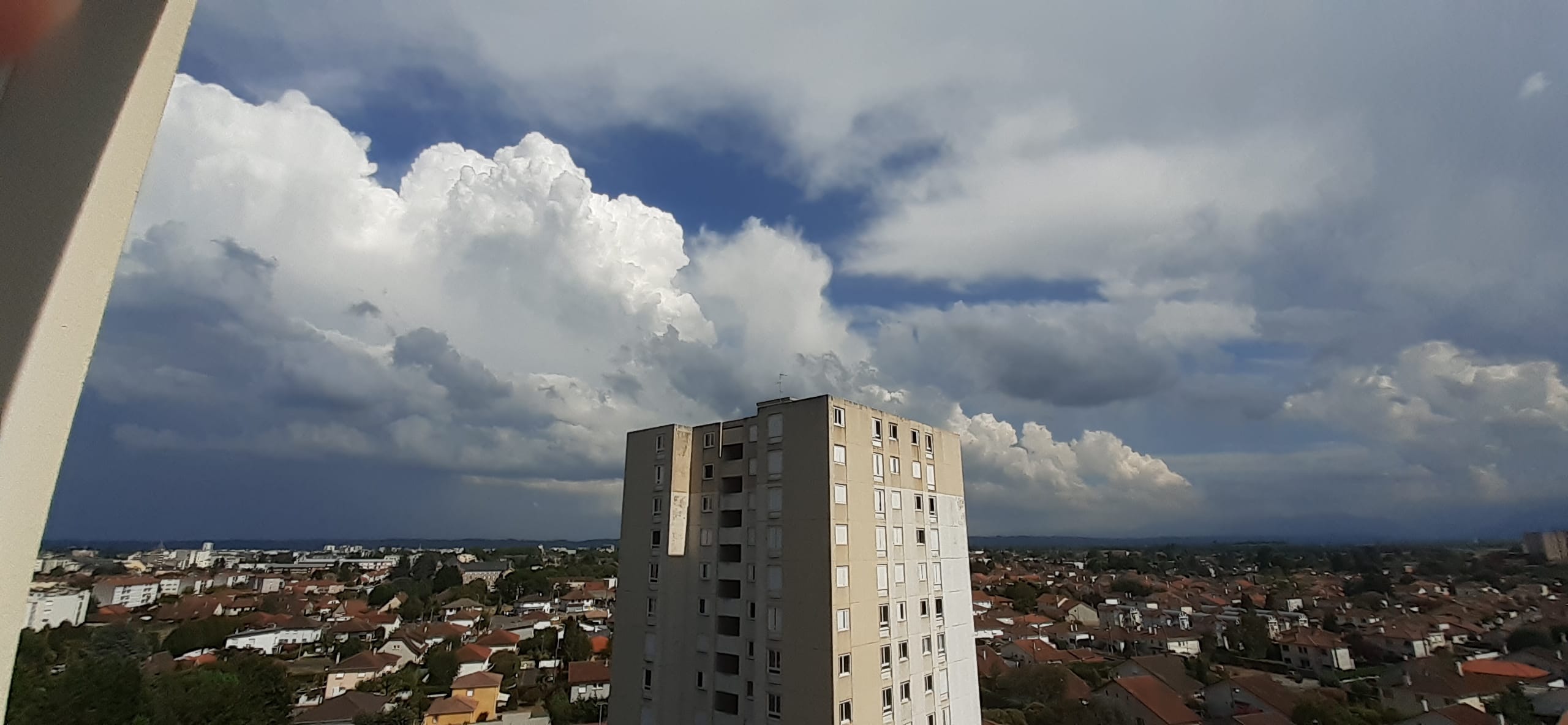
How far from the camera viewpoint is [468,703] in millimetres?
47094

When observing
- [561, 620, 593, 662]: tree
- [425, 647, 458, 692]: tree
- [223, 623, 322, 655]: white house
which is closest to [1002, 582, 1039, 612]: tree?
[561, 620, 593, 662]: tree

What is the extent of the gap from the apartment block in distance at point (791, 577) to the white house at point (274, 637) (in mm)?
65999

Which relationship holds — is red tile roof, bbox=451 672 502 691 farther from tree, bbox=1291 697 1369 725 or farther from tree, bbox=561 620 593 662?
tree, bbox=1291 697 1369 725

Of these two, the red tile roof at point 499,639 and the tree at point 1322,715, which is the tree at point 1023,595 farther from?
the red tile roof at point 499,639

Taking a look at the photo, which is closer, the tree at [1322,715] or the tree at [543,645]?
the tree at [1322,715]

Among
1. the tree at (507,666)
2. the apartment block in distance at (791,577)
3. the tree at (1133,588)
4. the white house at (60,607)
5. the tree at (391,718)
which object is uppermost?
the apartment block in distance at (791,577)

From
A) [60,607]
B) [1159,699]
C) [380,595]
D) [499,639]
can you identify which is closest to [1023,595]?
[1159,699]

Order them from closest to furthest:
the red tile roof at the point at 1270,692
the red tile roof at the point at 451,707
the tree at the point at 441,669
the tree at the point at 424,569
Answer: the red tile roof at the point at 1270,692
the red tile roof at the point at 451,707
the tree at the point at 441,669
the tree at the point at 424,569

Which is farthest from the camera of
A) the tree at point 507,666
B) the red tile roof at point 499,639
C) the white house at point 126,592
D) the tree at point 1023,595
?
the tree at point 1023,595

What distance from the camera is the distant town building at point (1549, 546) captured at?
99812mm

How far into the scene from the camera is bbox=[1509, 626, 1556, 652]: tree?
2408 inches

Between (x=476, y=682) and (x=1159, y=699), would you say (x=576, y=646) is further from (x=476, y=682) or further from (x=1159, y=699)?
(x=1159, y=699)

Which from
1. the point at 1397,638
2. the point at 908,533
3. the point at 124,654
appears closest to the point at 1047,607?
the point at 1397,638

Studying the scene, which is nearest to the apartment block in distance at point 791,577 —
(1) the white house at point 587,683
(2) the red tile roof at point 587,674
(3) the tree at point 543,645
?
(1) the white house at point 587,683
